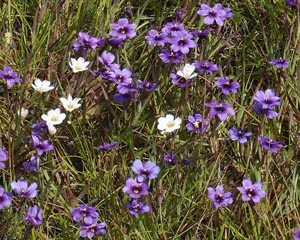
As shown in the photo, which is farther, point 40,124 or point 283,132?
point 283,132

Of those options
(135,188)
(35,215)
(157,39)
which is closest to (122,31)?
(157,39)

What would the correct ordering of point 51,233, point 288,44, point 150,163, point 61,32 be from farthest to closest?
1. point 61,32
2. point 288,44
3. point 51,233
4. point 150,163

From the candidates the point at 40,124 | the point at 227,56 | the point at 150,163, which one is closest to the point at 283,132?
the point at 227,56

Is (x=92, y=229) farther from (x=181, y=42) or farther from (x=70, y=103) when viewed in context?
(x=181, y=42)

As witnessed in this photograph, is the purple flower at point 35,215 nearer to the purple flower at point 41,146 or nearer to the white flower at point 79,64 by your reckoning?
the purple flower at point 41,146

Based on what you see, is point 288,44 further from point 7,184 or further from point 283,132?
point 7,184
